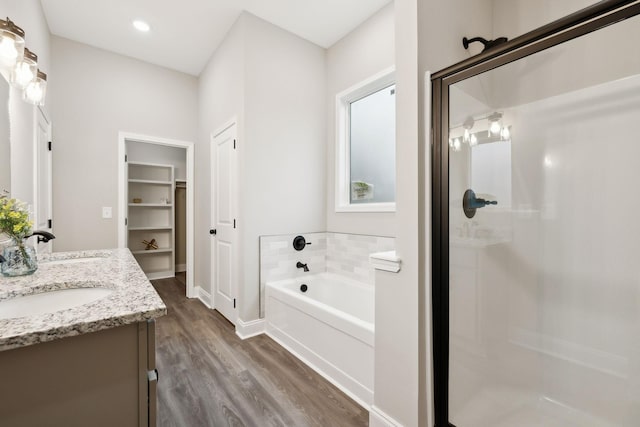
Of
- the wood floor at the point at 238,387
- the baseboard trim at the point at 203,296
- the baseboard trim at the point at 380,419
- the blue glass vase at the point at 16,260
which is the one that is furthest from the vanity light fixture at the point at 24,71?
the baseboard trim at the point at 203,296

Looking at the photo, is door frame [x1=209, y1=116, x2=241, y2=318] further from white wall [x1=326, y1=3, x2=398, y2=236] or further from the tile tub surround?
white wall [x1=326, y1=3, x2=398, y2=236]

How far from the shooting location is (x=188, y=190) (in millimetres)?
3797

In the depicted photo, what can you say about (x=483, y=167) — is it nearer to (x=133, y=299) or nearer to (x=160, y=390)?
(x=133, y=299)

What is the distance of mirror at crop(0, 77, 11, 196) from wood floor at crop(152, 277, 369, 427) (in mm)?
1450

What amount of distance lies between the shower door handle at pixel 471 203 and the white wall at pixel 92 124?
11.8 ft

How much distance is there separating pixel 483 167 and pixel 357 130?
174 cm

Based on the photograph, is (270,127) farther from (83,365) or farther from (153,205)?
(153,205)

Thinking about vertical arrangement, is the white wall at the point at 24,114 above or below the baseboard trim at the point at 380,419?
above

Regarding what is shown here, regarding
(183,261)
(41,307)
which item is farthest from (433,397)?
(183,261)

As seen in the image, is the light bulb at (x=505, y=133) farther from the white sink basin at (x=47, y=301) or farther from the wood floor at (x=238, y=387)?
the white sink basin at (x=47, y=301)

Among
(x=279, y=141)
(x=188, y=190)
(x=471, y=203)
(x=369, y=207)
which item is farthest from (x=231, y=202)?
(x=471, y=203)

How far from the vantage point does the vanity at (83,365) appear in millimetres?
670

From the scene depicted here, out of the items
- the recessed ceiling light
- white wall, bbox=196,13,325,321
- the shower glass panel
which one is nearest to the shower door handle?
the shower glass panel

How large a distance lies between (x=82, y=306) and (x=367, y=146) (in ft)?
8.34
